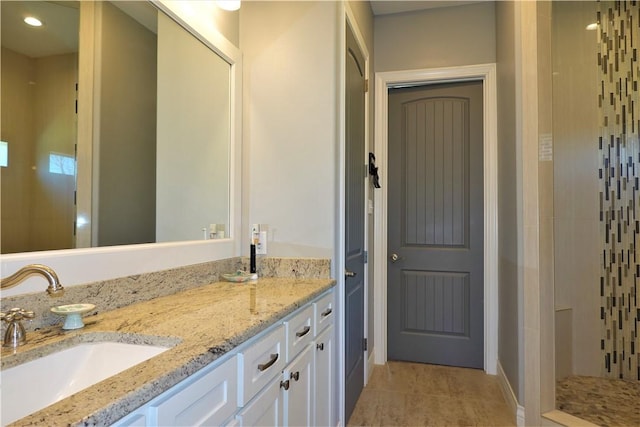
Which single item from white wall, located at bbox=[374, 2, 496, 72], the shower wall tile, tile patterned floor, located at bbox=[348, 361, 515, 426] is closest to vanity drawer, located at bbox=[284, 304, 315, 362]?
tile patterned floor, located at bbox=[348, 361, 515, 426]

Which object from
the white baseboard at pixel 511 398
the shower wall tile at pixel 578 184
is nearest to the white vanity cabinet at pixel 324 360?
the white baseboard at pixel 511 398

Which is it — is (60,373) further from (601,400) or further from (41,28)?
(601,400)

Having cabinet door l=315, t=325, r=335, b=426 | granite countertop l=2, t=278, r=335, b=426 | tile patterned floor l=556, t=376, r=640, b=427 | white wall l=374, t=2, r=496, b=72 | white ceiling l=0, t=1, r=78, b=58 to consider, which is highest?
white wall l=374, t=2, r=496, b=72

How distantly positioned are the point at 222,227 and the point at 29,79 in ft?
3.30

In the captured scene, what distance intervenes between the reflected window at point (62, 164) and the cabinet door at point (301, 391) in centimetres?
96

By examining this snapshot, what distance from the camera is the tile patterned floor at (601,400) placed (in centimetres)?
192

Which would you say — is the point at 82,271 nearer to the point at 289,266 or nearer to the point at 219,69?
the point at 289,266

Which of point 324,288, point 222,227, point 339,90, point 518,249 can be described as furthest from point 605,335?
point 222,227

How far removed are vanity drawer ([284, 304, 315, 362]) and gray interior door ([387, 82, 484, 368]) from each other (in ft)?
5.52

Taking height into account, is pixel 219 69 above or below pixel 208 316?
above

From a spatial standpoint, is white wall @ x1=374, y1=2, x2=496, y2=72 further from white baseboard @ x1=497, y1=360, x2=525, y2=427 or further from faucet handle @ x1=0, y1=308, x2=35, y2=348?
faucet handle @ x1=0, y1=308, x2=35, y2=348

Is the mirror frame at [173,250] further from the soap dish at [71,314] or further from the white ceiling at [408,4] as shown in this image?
the white ceiling at [408,4]

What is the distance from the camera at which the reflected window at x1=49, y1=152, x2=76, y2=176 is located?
1100mm

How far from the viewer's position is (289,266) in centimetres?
187
